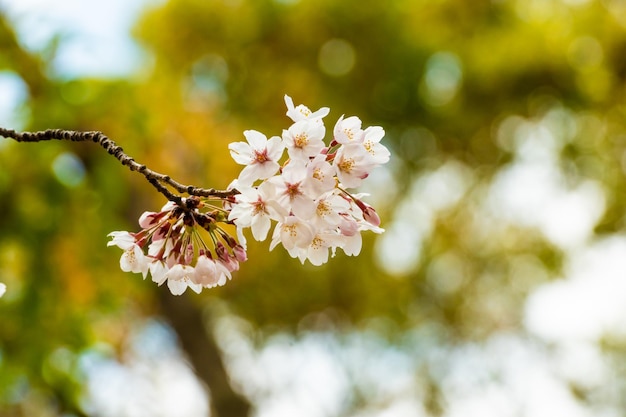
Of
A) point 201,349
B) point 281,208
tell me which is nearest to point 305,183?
point 281,208

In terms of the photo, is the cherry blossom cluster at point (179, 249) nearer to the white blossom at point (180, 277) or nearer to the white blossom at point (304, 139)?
the white blossom at point (180, 277)

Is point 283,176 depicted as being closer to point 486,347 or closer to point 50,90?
point 50,90

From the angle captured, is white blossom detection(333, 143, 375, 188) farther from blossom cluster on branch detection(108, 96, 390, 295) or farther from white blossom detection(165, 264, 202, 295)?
white blossom detection(165, 264, 202, 295)

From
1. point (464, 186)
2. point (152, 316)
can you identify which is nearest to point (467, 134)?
point (464, 186)

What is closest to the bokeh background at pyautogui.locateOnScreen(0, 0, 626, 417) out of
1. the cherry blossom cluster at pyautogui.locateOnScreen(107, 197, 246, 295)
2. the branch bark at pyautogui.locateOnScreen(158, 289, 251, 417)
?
the branch bark at pyautogui.locateOnScreen(158, 289, 251, 417)

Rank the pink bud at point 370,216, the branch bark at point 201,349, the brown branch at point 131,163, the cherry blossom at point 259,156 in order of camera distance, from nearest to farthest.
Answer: the brown branch at point 131,163, the cherry blossom at point 259,156, the pink bud at point 370,216, the branch bark at point 201,349

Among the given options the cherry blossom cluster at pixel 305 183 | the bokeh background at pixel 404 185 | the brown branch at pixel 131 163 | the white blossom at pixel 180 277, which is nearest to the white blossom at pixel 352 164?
the cherry blossom cluster at pixel 305 183

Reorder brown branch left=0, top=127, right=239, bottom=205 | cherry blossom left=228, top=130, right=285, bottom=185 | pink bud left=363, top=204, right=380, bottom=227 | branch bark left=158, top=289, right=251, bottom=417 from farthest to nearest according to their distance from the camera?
branch bark left=158, top=289, right=251, bottom=417, pink bud left=363, top=204, right=380, bottom=227, cherry blossom left=228, top=130, right=285, bottom=185, brown branch left=0, top=127, right=239, bottom=205
